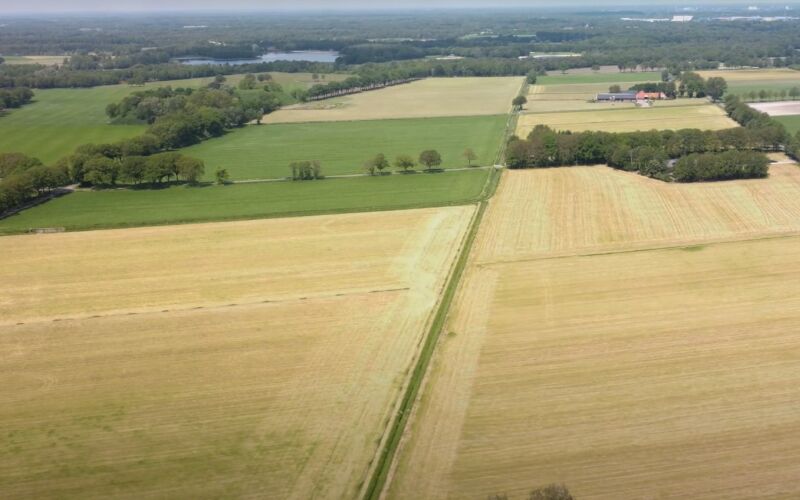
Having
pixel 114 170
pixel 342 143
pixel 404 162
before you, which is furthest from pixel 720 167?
pixel 114 170

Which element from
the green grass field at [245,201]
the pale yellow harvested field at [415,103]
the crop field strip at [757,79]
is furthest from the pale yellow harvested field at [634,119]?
the green grass field at [245,201]

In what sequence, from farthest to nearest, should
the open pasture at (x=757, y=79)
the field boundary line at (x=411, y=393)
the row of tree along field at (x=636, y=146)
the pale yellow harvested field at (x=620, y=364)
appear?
the open pasture at (x=757, y=79) < the row of tree along field at (x=636, y=146) < the field boundary line at (x=411, y=393) < the pale yellow harvested field at (x=620, y=364)

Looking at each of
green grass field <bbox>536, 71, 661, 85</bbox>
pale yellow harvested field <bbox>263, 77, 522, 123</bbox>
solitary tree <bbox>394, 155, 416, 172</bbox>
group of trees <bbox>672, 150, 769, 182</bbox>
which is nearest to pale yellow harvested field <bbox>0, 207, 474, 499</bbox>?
solitary tree <bbox>394, 155, 416, 172</bbox>

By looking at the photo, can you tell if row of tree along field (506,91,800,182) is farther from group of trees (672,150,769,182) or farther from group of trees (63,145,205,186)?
group of trees (63,145,205,186)

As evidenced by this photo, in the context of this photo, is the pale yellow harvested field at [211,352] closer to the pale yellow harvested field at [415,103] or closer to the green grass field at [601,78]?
the pale yellow harvested field at [415,103]

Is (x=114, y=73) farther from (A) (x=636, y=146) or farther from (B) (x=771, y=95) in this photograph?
(B) (x=771, y=95)

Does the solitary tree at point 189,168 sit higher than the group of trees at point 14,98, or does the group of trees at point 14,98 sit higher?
the group of trees at point 14,98
